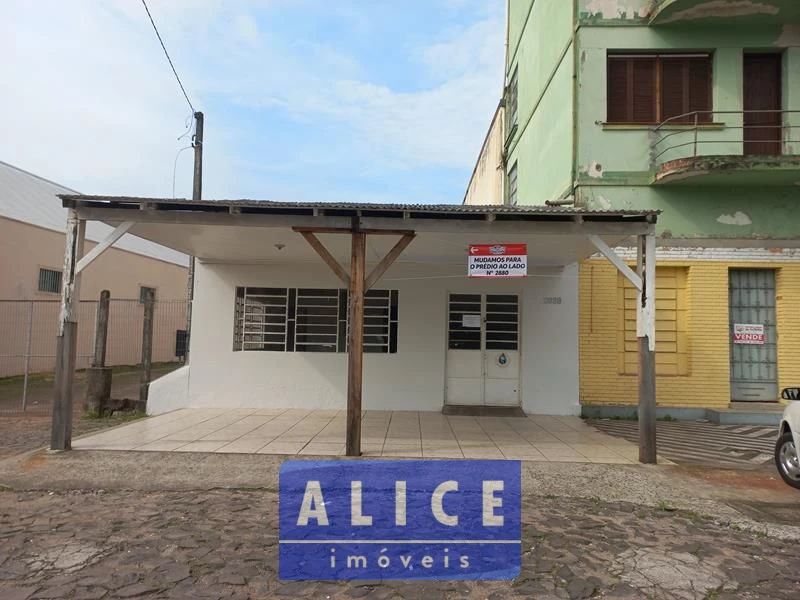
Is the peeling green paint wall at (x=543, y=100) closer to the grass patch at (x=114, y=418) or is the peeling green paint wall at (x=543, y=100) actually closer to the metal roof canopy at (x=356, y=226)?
the metal roof canopy at (x=356, y=226)

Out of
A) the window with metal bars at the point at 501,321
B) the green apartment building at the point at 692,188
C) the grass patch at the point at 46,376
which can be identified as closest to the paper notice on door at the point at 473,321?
the window with metal bars at the point at 501,321

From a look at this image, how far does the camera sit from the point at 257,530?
467cm

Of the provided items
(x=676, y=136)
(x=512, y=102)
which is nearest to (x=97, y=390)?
(x=676, y=136)

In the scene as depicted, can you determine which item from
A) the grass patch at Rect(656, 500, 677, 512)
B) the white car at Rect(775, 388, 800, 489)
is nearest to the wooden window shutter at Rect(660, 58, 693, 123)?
the white car at Rect(775, 388, 800, 489)

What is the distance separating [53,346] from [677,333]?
16.5m

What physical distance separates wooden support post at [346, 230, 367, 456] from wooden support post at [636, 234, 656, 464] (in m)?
3.56

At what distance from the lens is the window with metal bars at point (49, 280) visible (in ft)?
57.3

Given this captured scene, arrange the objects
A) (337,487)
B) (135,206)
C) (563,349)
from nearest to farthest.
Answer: (337,487), (135,206), (563,349)

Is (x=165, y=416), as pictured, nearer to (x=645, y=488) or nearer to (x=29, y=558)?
(x=29, y=558)

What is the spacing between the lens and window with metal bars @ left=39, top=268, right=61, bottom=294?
17.5 meters

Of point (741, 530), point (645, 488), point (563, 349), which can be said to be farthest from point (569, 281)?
point (741, 530)

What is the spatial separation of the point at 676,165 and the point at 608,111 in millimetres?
1808

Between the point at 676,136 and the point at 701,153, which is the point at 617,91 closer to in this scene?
the point at 676,136

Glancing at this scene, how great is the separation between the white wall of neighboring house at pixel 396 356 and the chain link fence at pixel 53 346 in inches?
64.5
